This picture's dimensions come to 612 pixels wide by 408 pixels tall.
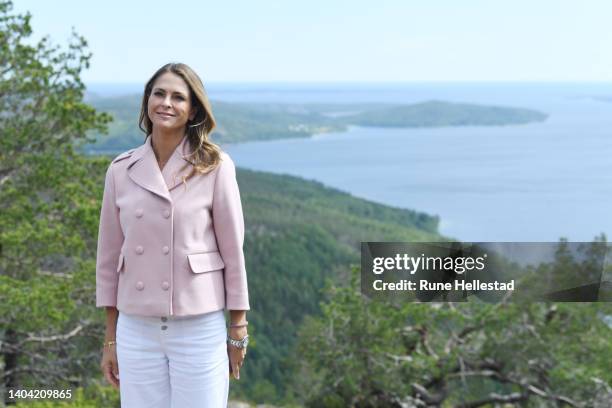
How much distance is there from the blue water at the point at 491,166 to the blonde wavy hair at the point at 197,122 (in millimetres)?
18603

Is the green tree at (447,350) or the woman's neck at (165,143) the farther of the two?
the green tree at (447,350)

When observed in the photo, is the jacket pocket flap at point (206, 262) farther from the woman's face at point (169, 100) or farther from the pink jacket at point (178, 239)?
the woman's face at point (169, 100)

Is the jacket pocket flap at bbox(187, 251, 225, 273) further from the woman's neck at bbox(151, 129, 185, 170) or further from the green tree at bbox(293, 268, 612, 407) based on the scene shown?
the green tree at bbox(293, 268, 612, 407)

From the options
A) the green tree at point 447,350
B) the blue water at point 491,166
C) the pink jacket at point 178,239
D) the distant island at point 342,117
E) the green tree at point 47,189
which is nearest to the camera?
the pink jacket at point 178,239

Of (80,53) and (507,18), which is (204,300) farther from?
(507,18)

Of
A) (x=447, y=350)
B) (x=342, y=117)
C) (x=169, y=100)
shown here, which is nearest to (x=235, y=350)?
(x=169, y=100)

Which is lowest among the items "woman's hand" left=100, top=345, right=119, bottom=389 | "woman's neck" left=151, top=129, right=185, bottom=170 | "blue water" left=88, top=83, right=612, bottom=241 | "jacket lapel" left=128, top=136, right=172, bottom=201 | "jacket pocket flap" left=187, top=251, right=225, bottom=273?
"blue water" left=88, top=83, right=612, bottom=241

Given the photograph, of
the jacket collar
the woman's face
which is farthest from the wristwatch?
the woman's face

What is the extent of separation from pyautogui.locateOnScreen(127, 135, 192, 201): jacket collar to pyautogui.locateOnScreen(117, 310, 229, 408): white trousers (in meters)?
0.23

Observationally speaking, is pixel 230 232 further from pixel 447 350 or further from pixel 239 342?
pixel 447 350

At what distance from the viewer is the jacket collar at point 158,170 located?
121 centimetres

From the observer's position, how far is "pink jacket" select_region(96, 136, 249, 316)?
119 cm

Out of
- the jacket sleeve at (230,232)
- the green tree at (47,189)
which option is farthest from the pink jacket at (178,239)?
the green tree at (47,189)

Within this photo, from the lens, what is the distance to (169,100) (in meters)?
1.21
